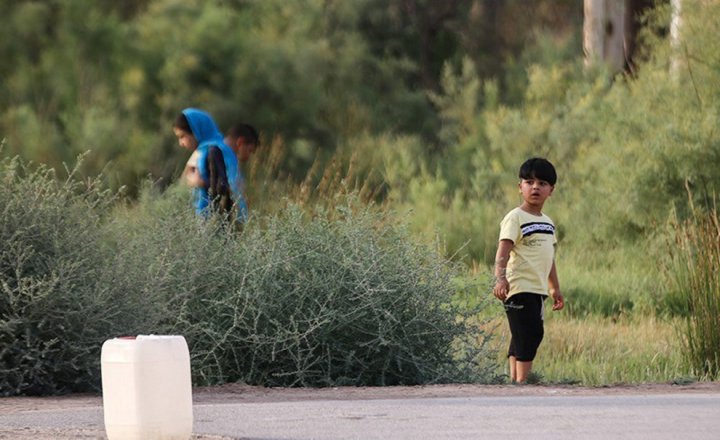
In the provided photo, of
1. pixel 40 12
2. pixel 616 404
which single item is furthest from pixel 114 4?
pixel 616 404

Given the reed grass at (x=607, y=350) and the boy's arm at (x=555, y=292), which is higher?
the boy's arm at (x=555, y=292)

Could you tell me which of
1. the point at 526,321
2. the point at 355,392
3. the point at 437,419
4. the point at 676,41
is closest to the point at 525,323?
the point at 526,321

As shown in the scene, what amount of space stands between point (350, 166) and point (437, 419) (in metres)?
8.97

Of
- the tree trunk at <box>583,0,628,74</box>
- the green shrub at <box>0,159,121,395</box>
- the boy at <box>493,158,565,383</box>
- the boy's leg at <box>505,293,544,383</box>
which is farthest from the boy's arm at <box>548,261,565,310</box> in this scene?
the tree trunk at <box>583,0,628,74</box>

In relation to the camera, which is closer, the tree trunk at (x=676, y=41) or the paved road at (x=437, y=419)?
the paved road at (x=437, y=419)

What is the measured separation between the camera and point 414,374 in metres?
11.0

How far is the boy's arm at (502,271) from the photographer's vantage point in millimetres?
11008

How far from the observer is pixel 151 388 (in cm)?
719

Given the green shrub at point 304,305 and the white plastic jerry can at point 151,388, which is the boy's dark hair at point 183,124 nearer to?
the green shrub at point 304,305

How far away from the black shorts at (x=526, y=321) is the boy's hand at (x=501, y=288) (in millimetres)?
109

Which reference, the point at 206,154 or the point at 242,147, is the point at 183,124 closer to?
the point at 206,154

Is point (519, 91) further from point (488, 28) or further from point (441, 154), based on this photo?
point (488, 28)

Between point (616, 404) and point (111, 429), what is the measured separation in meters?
2.68

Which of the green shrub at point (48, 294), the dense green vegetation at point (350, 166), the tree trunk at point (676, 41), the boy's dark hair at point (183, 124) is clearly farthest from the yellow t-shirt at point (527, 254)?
the tree trunk at point (676, 41)
